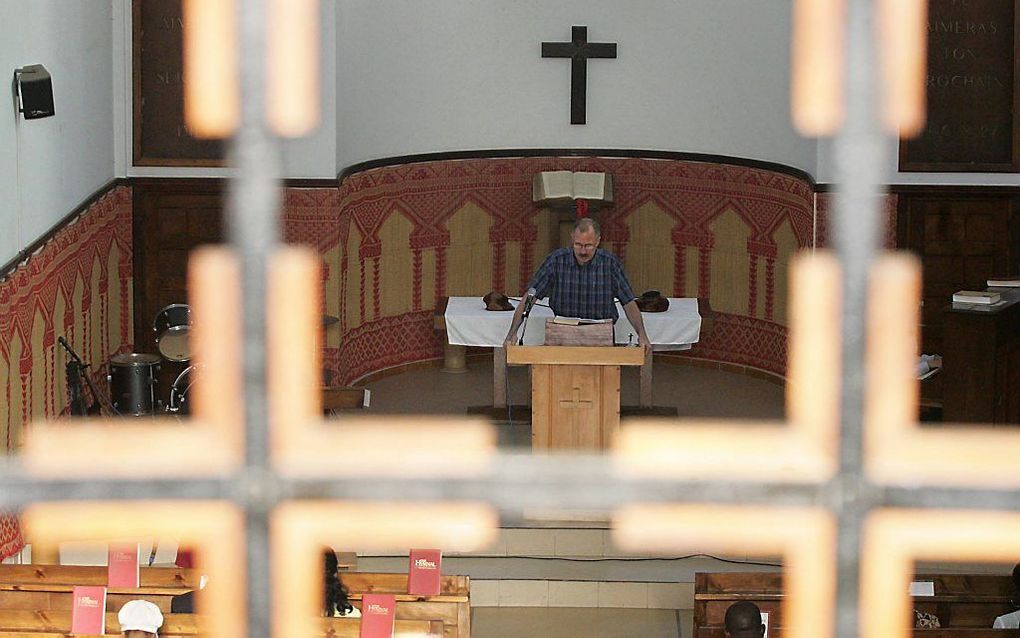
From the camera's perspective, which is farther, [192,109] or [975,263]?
[975,263]

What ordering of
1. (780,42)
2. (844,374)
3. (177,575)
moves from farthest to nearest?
(780,42)
(177,575)
(844,374)

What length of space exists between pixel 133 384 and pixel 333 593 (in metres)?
3.44

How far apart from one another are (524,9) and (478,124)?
0.88 m

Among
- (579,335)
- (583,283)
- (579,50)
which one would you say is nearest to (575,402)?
(579,335)

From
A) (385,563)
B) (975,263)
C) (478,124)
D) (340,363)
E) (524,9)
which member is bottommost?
(385,563)

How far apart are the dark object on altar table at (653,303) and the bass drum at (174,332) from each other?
9.75ft

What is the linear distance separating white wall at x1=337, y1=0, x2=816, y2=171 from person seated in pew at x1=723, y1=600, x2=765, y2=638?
545 cm

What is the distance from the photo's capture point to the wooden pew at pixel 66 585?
6.93 m

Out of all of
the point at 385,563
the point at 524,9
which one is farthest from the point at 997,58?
the point at 385,563

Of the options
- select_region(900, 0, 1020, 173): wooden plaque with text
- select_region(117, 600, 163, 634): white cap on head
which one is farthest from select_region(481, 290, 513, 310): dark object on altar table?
select_region(117, 600, 163, 634): white cap on head

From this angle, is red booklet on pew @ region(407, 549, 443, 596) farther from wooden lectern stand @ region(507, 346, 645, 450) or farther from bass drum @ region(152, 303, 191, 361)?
bass drum @ region(152, 303, 191, 361)

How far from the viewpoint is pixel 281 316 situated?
1597 millimetres

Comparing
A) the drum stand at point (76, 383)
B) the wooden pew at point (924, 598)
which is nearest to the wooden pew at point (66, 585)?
the drum stand at point (76, 383)

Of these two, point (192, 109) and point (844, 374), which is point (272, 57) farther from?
point (844, 374)
